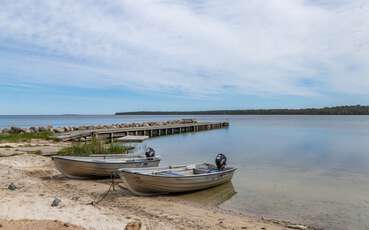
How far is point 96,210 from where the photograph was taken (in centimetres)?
1020

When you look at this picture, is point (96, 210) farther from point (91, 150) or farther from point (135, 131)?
point (135, 131)

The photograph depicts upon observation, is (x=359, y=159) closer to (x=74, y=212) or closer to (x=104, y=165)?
(x=104, y=165)

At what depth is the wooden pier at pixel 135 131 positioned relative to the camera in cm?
3516

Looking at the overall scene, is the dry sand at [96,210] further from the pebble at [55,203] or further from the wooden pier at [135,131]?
the wooden pier at [135,131]

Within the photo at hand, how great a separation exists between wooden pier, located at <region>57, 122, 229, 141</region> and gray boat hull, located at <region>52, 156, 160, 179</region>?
16.1 metres

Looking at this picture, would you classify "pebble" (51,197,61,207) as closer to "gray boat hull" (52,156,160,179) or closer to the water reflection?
the water reflection

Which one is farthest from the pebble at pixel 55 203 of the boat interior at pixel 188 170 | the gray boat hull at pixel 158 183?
the boat interior at pixel 188 170

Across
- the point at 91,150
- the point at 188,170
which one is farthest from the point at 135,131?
the point at 188,170

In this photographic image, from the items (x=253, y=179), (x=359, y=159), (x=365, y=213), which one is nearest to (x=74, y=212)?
(x=365, y=213)

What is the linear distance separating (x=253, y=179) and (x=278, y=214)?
630cm

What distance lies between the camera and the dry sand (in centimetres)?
893

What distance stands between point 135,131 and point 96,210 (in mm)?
36427

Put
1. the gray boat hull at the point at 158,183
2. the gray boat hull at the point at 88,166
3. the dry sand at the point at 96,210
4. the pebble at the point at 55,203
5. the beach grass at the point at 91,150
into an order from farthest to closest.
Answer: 1. the beach grass at the point at 91,150
2. the gray boat hull at the point at 88,166
3. the gray boat hull at the point at 158,183
4. the pebble at the point at 55,203
5. the dry sand at the point at 96,210

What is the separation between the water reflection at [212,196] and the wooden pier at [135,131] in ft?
62.3
